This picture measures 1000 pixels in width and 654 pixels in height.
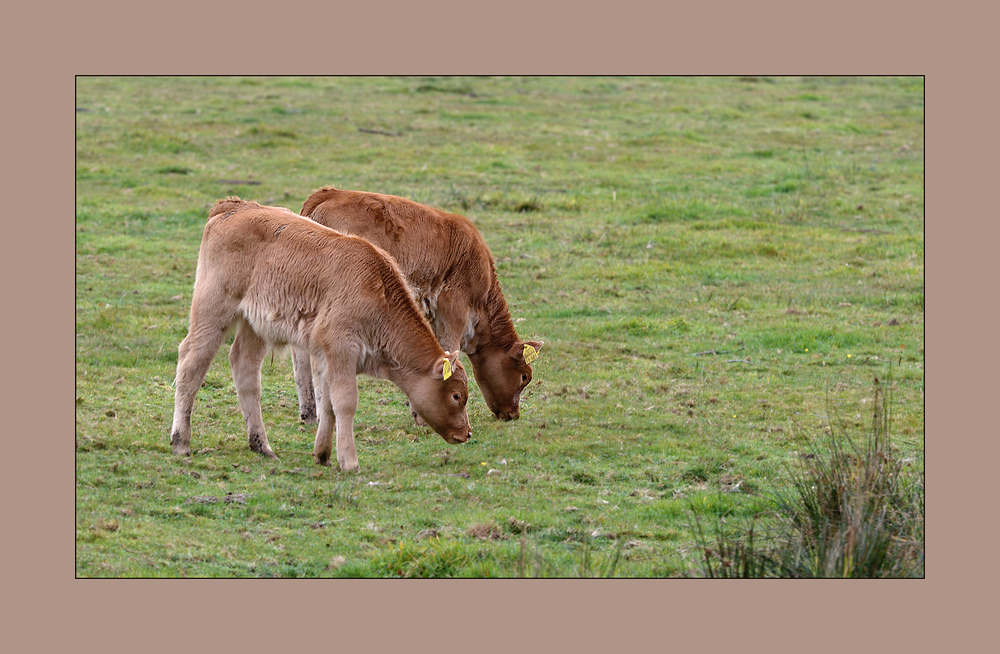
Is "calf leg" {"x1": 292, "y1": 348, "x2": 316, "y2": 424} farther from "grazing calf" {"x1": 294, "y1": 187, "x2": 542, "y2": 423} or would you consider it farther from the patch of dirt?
the patch of dirt

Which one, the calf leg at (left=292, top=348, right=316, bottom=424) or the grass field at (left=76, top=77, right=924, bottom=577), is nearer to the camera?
the grass field at (left=76, top=77, right=924, bottom=577)

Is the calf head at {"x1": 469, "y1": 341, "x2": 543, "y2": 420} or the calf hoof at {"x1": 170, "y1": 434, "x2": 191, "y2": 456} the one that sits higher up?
the calf head at {"x1": 469, "y1": 341, "x2": 543, "y2": 420}

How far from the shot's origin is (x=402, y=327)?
10625mm

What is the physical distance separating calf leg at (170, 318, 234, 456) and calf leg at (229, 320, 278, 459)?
0.32 m

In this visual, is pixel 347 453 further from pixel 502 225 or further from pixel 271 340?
pixel 502 225

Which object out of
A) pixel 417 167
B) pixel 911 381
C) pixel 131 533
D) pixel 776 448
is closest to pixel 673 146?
pixel 417 167

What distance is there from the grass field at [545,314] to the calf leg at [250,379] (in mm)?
217

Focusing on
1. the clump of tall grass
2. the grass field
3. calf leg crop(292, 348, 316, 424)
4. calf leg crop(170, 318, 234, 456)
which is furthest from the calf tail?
the clump of tall grass

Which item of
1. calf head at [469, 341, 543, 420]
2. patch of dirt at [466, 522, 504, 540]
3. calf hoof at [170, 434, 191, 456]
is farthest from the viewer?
calf head at [469, 341, 543, 420]

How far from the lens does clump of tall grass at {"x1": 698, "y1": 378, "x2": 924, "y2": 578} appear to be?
7.46m

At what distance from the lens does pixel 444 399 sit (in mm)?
10789

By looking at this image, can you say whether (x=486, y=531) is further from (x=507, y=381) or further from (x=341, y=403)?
(x=507, y=381)

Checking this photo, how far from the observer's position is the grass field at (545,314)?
908 cm

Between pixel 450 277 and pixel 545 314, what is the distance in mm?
3926
